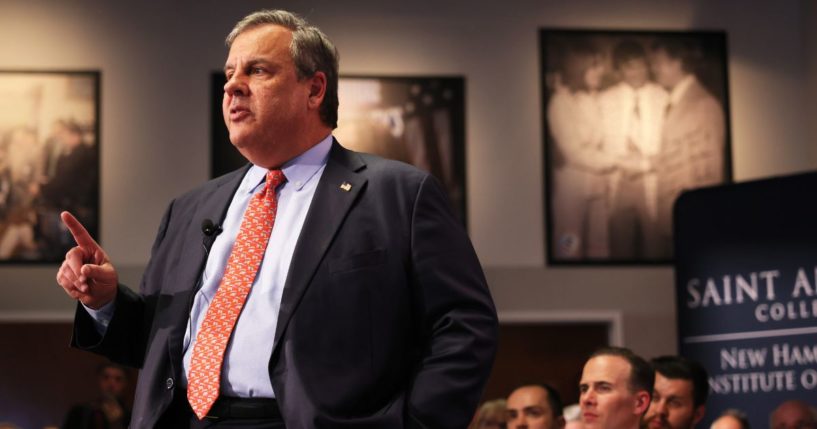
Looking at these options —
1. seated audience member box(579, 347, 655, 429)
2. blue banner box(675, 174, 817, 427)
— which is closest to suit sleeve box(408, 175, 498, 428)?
seated audience member box(579, 347, 655, 429)

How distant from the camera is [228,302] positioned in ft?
7.47

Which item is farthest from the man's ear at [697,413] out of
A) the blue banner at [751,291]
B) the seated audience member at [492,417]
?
the seated audience member at [492,417]

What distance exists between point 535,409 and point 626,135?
3.31m

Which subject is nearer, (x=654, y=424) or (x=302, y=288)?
(x=302, y=288)

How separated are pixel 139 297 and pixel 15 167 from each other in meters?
6.36

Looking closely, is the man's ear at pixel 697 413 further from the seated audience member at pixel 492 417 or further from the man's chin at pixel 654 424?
the seated audience member at pixel 492 417

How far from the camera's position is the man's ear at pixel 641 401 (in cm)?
520

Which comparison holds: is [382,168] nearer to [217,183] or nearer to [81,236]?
[217,183]

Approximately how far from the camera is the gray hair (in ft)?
8.10

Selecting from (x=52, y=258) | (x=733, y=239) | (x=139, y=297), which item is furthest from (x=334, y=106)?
(x=52, y=258)

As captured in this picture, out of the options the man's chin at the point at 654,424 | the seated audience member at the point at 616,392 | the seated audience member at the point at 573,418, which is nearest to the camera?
the seated audience member at the point at 616,392

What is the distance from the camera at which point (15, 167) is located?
8.44 meters

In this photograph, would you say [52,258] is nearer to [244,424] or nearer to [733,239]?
[733,239]

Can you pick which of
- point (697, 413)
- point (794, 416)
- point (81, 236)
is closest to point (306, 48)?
point (81, 236)
